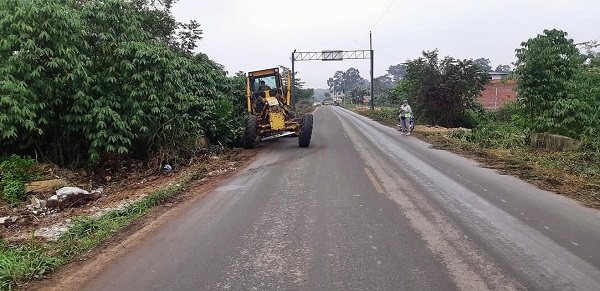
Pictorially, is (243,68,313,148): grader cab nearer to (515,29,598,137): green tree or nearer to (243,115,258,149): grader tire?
(243,115,258,149): grader tire

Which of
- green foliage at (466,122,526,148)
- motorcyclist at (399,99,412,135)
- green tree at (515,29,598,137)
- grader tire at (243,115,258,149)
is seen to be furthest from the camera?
motorcyclist at (399,99,412,135)

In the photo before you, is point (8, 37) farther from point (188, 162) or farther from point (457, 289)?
point (457, 289)

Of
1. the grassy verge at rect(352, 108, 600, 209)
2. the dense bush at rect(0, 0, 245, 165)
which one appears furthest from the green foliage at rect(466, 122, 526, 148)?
the dense bush at rect(0, 0, 245, 165)

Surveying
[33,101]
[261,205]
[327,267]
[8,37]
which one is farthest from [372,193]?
[8,37]

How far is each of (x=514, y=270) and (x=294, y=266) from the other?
2.16m

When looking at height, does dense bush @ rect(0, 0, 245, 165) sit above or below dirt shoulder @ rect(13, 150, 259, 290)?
above

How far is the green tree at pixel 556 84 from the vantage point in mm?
12133

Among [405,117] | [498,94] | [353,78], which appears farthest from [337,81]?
[405,117]

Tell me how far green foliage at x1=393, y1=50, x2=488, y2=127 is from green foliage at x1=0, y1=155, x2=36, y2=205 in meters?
24.0

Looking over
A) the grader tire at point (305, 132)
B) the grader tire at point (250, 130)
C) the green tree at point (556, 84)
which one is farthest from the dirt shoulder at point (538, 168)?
the grader tire at point (250, 130)

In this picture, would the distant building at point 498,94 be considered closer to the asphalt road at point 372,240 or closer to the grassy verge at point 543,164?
the grassy verge at point 543,164

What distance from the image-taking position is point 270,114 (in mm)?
13812

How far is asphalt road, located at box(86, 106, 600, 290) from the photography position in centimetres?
384

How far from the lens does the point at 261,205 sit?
6605 mm
